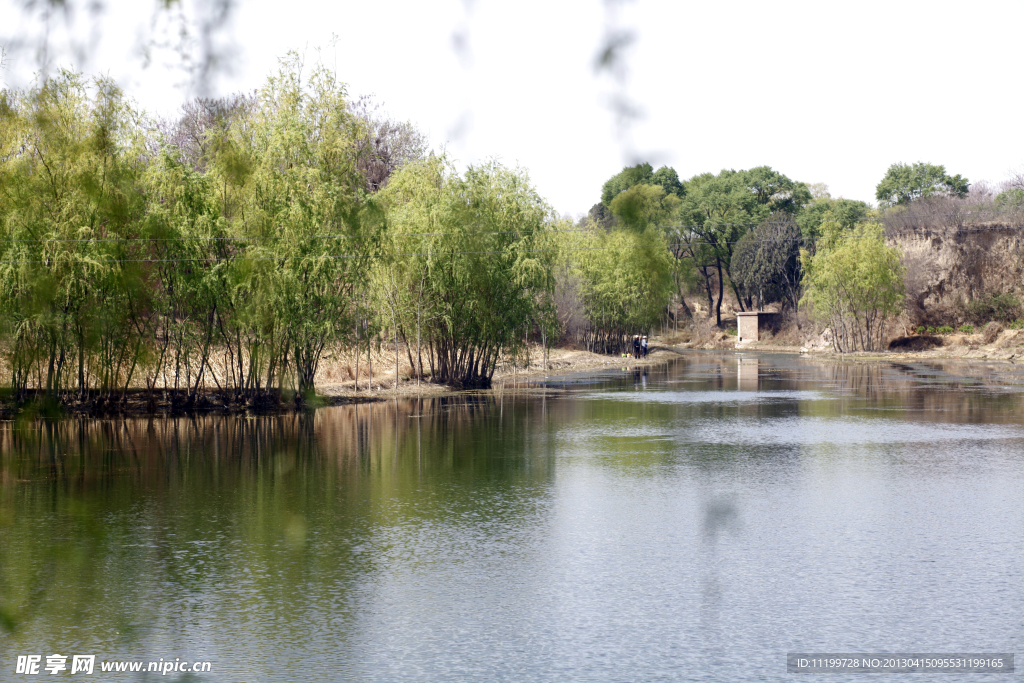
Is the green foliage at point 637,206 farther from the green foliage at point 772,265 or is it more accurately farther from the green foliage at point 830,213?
the green foliage at point 772,265

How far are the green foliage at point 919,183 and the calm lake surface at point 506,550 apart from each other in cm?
7501

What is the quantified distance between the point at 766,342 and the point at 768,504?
8329cm

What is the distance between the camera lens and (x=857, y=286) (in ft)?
239

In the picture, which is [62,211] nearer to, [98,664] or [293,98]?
[293,98]

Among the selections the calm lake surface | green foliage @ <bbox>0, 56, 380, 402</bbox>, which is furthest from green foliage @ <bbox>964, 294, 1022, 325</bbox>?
green foliage @ <bbox>0, 56, 380, 402</bbox>

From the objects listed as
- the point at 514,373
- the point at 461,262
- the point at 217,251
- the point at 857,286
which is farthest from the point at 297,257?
the point at 857,286

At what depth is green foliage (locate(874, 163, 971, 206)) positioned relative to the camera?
3575 inches

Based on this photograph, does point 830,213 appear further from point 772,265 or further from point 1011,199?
point 1011,199

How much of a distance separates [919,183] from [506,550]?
9129 cm

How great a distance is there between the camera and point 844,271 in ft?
238

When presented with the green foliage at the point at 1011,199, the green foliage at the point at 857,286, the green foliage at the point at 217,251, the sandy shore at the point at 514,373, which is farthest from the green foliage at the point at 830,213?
the green foliage at the point at 217,251

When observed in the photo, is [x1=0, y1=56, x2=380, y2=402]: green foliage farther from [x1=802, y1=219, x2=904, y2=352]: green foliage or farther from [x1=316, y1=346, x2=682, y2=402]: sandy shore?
[x1=802, y1=219, x2=904, y2=352]: green foliage

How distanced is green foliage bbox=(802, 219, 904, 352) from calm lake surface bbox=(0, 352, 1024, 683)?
5138 centimetres

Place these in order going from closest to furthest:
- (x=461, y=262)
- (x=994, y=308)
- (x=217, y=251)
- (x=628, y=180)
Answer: (x=628, y=180) < (x=217, y=251) < (x=461, y=262) < (x=994, y=308)
